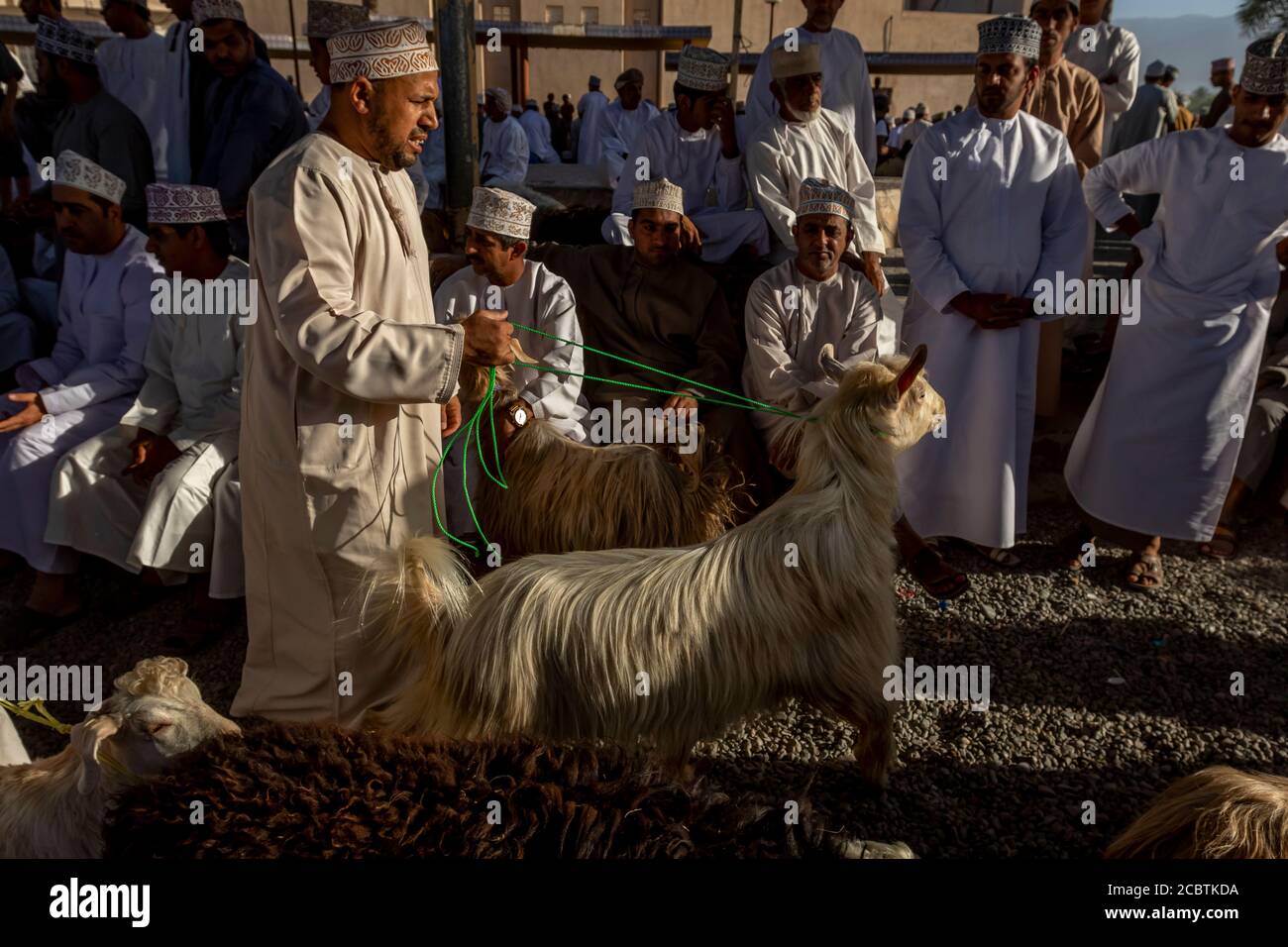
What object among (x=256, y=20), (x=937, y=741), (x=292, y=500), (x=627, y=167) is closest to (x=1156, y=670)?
(x=937, y=741)

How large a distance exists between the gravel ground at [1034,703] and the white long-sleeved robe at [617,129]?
8813 millimetres

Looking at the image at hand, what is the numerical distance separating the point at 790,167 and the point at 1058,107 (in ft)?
7.57

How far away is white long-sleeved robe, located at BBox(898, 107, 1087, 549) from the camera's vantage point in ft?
15.5

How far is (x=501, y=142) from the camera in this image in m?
12.0

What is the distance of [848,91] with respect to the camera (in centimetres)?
683

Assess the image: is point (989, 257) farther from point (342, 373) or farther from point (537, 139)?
point (537, 139)

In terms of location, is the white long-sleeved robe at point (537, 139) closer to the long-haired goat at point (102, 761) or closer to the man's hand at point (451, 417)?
the man's hand at point (451, 417)

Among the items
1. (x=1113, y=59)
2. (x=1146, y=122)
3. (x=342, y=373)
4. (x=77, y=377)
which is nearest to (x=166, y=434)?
(x=77, y=377)

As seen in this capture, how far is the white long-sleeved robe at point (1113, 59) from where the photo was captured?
24.0 feet

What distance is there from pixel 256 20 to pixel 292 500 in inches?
1058

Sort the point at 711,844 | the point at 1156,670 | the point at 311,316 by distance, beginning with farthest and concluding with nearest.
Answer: the point at 1156,670 < the point at 311,316 < the point at 711,844

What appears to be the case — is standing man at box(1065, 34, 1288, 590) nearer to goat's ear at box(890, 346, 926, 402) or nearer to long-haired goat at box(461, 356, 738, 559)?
long-haired goat at box(461, 356, 738, 559)

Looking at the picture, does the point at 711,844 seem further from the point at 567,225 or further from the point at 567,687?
the point at 567,225

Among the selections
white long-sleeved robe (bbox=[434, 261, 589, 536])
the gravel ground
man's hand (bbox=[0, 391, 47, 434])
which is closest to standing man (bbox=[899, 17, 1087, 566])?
the gravel ground
